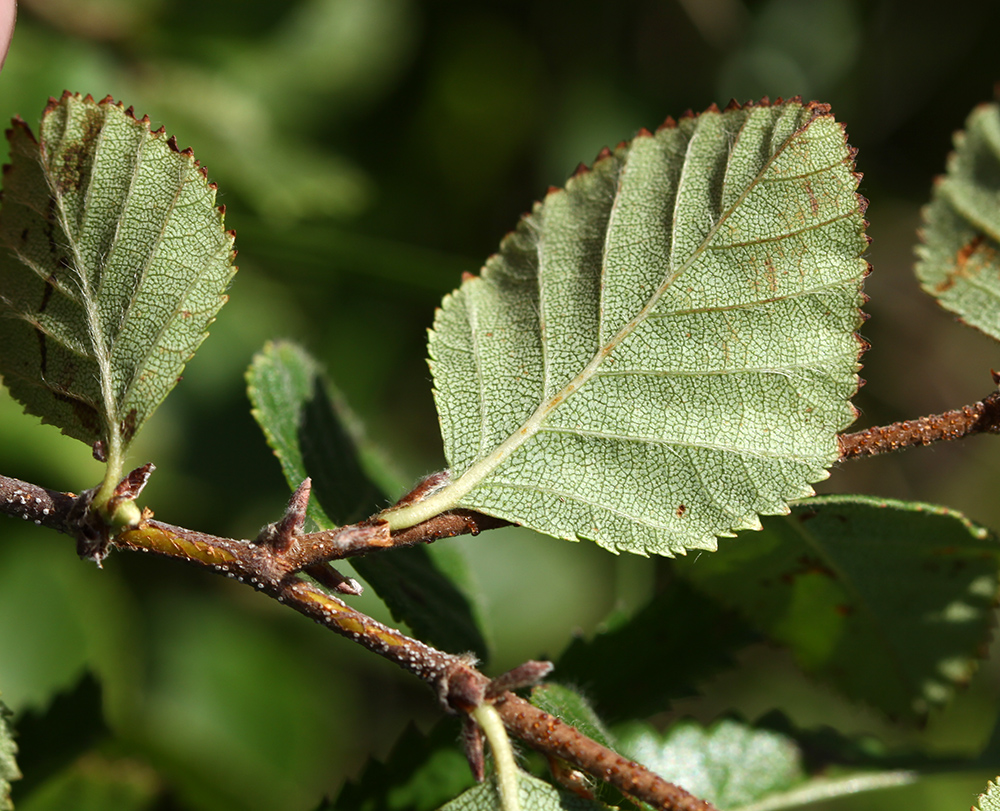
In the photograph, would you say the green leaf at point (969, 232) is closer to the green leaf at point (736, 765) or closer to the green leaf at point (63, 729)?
the green leaf at point (736, 765)

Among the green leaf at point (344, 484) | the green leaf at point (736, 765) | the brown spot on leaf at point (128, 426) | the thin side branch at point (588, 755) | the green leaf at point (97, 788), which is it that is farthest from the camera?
the green leaf at point (97, 788)

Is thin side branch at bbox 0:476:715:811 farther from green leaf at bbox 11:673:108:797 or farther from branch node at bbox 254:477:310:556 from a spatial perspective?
green leaf at bbox 11:673:108:797

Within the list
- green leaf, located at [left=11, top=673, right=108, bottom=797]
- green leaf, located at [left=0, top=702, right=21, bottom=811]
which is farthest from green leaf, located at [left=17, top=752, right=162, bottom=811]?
green leaf, located at [left=0, top=702, right=21, bottom=811]

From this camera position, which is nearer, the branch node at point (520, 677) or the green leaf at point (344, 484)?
the branch node at point (520, 677)

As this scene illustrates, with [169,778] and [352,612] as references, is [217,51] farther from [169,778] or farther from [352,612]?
[352,612]

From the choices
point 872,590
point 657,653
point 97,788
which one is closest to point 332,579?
point 657,653

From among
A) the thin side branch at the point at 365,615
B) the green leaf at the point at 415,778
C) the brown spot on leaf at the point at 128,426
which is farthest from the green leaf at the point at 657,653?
the brown spot on leaf at the point at 128,426

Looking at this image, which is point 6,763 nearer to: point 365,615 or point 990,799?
point 365,615
